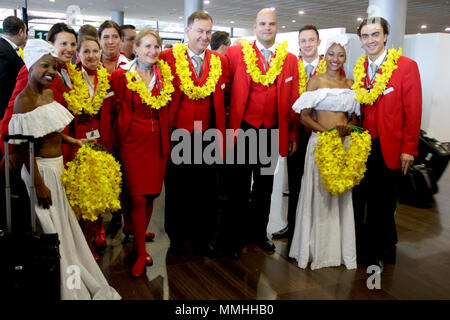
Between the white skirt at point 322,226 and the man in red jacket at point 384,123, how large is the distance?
21 cm

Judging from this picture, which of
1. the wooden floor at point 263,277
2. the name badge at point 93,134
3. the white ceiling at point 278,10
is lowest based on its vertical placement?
the wooden floor at point 263,277

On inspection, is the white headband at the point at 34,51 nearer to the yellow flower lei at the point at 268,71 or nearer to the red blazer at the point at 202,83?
the red blazer at the point at 202,83

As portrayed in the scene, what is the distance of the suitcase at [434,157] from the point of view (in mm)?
5551

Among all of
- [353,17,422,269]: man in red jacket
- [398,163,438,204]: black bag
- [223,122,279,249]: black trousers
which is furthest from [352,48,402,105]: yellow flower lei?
[398,163,438,204]: black bag

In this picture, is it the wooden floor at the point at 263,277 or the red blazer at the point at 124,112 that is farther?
the red blazer at the point at 124,112

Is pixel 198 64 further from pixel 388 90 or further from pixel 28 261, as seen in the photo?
pixel 28 261

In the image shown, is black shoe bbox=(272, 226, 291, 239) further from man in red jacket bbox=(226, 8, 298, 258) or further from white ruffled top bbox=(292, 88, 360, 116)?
white ruffled top bbox=(292, 88, 360, 116)

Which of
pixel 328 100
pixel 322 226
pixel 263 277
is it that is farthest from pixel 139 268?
pixel 328 100

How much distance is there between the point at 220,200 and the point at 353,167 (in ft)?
4.87

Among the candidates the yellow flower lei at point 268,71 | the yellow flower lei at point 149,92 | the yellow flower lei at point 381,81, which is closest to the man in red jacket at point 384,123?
the yellow flower lei at point 381,81

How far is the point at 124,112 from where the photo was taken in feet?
9.97

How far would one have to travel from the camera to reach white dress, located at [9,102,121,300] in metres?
2.34
